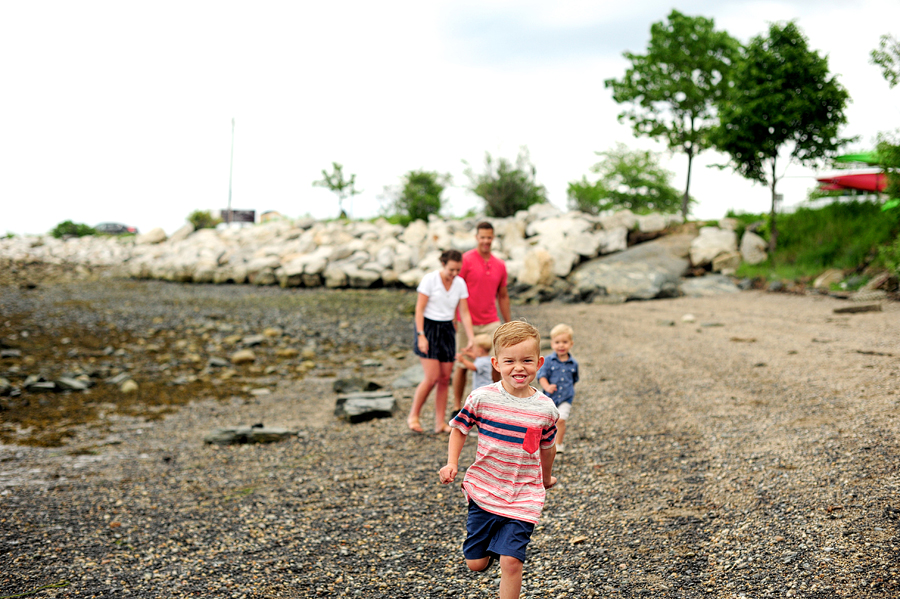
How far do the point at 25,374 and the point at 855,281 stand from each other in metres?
19.9

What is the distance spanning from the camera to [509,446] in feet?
10.6

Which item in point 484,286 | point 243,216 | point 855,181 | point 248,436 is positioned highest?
point 855,181

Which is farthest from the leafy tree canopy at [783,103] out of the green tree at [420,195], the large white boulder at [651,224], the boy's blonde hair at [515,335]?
the boy's blonde hair at [515,335]

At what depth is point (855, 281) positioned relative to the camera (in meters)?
17.0

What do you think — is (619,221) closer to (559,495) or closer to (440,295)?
(440,295)

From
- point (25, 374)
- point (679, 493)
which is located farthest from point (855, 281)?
point (25, 374)

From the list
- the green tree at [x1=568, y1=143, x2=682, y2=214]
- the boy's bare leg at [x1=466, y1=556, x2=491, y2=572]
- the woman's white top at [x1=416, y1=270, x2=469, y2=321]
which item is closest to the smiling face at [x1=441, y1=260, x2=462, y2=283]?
the woman's white top at [x1=416, y1=270, x2=469, y2=321]

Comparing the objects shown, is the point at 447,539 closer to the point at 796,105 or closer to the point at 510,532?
the point at 510,532

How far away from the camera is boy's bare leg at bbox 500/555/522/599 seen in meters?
3.14

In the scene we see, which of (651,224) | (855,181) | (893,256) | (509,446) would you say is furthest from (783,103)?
(509,446)

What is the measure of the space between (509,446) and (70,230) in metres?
63.1

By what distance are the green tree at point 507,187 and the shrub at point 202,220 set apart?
2444 cm

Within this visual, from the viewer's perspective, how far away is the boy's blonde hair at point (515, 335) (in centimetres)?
314

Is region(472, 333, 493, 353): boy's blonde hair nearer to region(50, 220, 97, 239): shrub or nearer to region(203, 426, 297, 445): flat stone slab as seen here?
region(203, 426, 297, 445): flat stone slab
